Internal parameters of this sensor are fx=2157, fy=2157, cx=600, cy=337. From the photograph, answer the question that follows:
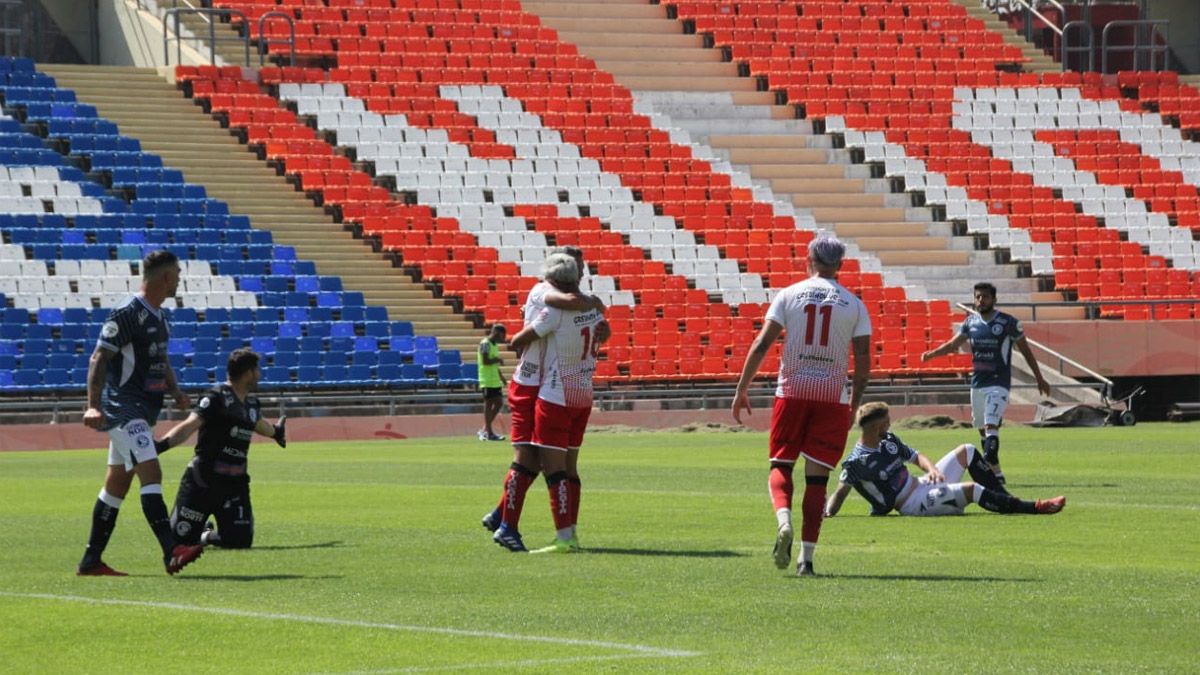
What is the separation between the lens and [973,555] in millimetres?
13773

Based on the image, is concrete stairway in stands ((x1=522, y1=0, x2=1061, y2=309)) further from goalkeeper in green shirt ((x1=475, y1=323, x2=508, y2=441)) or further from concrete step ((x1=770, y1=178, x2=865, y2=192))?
goalkeeper in green shirt ((x1=475, y1=323, x2=508, y2=441))

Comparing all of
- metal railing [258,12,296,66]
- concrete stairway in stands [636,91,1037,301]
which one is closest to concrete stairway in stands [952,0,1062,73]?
concrete stairway in stands [636,91,1037,301]

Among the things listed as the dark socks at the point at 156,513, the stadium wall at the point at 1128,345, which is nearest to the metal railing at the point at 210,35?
the stadium wall at the point at 1128,345

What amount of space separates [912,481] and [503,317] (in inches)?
961

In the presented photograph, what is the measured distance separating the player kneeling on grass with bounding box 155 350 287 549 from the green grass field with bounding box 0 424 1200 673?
26 centimetres

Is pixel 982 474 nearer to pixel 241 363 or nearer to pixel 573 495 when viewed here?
pixel 573 495

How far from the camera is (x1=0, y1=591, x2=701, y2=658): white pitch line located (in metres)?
9.45

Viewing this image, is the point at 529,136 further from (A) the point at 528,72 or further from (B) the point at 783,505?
(B) the point at 783,505

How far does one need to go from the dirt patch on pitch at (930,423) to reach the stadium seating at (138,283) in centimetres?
808

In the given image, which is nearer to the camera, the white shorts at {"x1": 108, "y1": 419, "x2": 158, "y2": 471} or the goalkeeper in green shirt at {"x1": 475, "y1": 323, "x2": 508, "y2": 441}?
the white shorts at {"x1": 108, "y1": 419, "x2": 158, "y2": 471}

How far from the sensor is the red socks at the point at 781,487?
40.9 ft

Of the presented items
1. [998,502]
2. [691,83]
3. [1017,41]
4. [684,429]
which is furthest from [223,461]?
[1017,41]

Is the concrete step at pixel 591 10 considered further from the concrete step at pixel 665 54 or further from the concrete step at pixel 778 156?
the concrete step at pixel 778 156

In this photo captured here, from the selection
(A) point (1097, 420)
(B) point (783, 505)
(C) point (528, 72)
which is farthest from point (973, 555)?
(C) point (528, 72)
